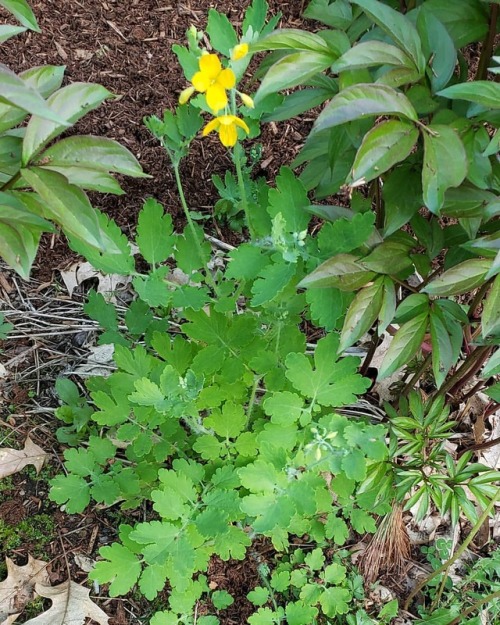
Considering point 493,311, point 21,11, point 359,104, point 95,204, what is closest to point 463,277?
point 493,311

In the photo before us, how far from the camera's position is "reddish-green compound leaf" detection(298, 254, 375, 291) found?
3.91ft

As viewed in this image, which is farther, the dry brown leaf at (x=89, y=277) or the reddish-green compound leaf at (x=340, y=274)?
the dry brown leaf at (x=89, y=277)

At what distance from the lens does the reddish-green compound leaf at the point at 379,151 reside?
99 cm

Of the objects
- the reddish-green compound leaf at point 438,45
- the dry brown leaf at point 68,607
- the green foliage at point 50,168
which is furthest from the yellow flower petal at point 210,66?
the dry brown leaf at point 68,607

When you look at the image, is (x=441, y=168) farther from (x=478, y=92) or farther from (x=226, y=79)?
(x=226, y=79)

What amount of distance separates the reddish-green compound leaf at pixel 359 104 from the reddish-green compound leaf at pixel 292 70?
11 centimetres

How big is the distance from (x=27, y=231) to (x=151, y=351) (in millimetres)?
979

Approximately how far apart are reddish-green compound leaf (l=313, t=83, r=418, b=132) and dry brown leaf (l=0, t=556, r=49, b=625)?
1484mm

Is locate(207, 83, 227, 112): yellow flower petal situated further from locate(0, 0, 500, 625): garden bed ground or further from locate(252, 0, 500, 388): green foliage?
locate(0, 0, 500, 625): garden bed ground

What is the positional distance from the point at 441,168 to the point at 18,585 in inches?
62.0

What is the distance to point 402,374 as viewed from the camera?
2.13 metres

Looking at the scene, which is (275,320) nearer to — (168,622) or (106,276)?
(168,622)

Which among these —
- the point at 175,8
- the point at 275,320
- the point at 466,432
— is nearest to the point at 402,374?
the point at 466,432

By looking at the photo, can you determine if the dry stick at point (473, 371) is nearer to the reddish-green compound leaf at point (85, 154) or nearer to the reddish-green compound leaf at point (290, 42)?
the reddish-green compound leaf at point (290, 42)
